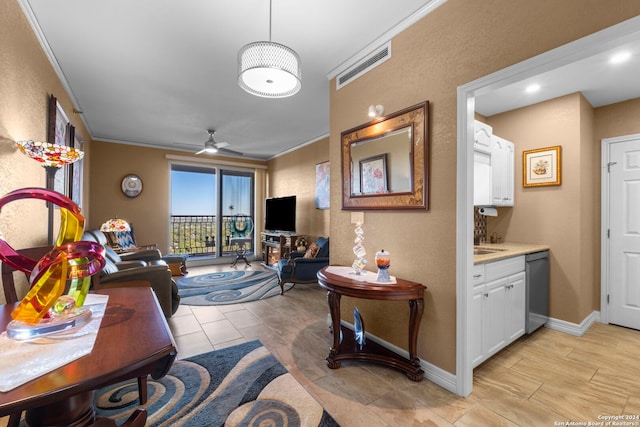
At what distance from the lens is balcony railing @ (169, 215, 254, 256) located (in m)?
6.92

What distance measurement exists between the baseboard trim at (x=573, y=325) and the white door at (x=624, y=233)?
0.83 ft

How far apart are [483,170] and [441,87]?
146 cm

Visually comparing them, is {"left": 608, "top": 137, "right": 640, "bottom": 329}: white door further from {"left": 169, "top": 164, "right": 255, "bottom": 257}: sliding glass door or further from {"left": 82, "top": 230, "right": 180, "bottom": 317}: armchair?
{"left": 169, "top": 164, "right": 255, "bottom": 257}: sliding glass door

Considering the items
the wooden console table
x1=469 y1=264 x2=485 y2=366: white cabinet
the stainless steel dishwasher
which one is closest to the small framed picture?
the stainless steel dishwasher

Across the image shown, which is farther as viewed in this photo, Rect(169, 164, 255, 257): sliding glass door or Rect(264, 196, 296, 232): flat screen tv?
Rect(169, 164, 255, 257): sliding glass door

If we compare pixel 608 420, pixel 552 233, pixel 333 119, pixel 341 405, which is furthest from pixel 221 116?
pixel 608 420

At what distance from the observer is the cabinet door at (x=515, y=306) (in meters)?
2.47

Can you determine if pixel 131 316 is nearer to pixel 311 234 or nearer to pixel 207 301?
pixel 207 301

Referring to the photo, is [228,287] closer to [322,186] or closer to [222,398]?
[322,186]

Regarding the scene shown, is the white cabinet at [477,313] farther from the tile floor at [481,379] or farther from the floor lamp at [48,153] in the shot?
the floor lamp at [48,153]

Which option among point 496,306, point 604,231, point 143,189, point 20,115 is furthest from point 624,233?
point 143,189

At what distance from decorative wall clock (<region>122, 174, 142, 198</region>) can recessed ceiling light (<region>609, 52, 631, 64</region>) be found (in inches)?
286

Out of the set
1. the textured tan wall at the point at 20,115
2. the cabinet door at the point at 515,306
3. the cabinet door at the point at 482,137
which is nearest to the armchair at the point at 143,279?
the textured tan wall at the point at 20,115

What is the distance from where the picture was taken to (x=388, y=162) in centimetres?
237
